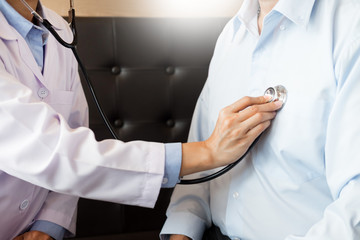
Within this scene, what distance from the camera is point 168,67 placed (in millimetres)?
1195

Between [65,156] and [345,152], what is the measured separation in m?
0.47

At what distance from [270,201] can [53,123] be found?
45 centimetres

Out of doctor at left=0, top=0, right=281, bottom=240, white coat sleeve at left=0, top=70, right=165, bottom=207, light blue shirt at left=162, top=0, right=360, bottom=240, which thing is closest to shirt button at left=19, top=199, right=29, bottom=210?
doctor at left=0, top=0, right=281, bottom=240

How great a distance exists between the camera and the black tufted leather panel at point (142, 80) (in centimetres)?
114

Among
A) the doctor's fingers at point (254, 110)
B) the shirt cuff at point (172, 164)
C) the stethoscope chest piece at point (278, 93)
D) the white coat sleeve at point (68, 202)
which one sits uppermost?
the stethoscope chest piece at point (278, 93)

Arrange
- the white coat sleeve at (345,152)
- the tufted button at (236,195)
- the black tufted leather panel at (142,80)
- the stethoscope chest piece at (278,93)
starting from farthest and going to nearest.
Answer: the black tufted leather panel at (142,80) → the tufted button at (236,195) → the stethoscope chest piece at (278,93) → the white coat sleeve at (345,152)

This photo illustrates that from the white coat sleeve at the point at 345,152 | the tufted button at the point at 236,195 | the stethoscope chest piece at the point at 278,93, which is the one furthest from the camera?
the tufted button at the point at 236,195

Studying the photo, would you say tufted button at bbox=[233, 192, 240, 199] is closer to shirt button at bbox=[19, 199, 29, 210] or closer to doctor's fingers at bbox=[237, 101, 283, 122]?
doctor's fingers at bbox=[237, 101, 283, 122]

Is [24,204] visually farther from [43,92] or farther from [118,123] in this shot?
[118,123]

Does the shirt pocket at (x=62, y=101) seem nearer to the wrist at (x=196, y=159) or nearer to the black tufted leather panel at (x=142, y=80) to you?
the black tufted leather panel at (x=142, y=80)

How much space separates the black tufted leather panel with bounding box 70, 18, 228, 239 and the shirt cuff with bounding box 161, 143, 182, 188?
19.4 inches

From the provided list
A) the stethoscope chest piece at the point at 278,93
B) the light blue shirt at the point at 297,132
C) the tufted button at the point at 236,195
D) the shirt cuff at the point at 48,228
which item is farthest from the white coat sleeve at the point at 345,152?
the shirt cuff at the point at 48,228

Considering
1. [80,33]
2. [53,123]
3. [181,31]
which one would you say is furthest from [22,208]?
[181,31]

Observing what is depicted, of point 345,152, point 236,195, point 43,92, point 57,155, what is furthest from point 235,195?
point 43,92
